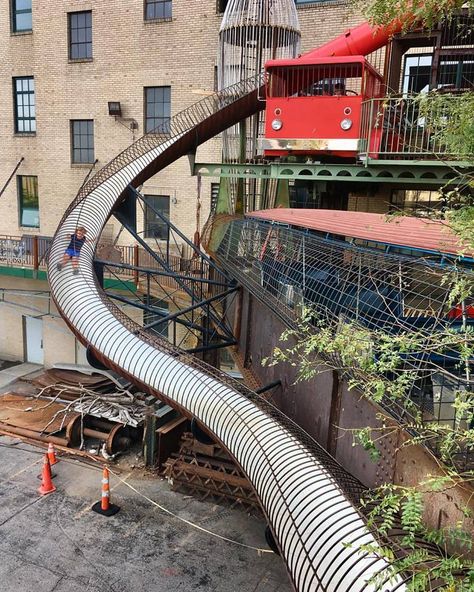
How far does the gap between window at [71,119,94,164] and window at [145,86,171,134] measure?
2631 mm

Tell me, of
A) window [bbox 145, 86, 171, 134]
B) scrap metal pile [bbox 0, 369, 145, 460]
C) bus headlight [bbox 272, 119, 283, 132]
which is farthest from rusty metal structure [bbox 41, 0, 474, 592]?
scrap metal pile [bbox 0, 369, 145, 460]

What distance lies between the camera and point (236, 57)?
1419cm

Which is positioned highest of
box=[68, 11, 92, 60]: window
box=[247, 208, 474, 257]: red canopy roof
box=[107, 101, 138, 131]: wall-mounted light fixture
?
box=[68, 11, 92, 60]: window

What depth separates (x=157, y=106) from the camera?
63.1ft

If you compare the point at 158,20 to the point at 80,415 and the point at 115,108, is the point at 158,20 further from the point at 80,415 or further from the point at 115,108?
the point at 80,415

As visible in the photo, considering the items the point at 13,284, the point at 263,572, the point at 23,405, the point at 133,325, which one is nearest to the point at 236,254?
the point at 133,325

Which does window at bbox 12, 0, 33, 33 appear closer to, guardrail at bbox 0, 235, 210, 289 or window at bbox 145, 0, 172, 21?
window at bbox 145, 0, 172, 21

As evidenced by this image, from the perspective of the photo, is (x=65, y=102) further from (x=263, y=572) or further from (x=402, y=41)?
(x=263, y=572)

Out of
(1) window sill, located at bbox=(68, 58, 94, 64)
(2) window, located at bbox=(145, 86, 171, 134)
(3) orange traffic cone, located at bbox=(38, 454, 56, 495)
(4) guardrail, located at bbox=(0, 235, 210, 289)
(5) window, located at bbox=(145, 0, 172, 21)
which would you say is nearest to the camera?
(3) orange traffic cone, located at bbox=(38, 454, 56, 495)

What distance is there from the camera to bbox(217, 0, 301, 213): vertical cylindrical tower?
13.7m

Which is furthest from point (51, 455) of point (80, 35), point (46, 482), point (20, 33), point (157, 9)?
point (20, 33)

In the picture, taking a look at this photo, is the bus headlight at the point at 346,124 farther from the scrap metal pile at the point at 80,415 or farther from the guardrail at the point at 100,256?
the scrap metal pile at the point at 80,415

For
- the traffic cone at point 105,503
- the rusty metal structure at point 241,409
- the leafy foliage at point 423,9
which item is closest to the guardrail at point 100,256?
the rusty metal structure at point 241,409

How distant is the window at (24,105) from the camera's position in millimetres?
21641
